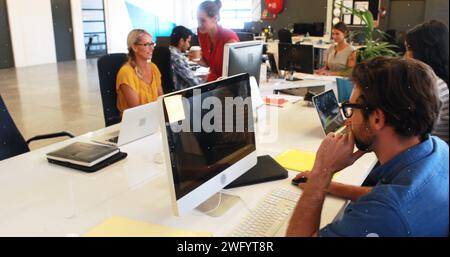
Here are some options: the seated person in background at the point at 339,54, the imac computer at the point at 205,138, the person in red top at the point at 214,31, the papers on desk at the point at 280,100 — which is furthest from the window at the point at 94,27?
the imac computer at the point at 205,138

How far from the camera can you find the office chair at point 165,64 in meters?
4.02

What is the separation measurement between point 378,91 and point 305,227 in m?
0.46

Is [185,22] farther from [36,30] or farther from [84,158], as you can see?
[84,158]

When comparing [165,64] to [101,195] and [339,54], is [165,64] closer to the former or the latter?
[339,54]

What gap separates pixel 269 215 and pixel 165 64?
2859 mm

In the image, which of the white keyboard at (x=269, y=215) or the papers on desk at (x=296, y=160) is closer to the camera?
the white keyboard at (x=269, y=215)

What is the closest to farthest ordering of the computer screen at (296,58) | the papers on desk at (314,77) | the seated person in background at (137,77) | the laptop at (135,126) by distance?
the laptop at (135,126) < the seated person in background at (137,77) < the computer screen at (296,58) < the papers on desk at (314,77)

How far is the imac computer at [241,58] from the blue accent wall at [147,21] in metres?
10.1

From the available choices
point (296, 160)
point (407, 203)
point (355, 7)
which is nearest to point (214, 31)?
point (296, 160)

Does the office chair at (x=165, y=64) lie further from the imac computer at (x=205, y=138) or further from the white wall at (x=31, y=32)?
the white wall at (x=31, y=32)

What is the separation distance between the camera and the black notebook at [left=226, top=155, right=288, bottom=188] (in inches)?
68.4

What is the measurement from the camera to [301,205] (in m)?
1.29

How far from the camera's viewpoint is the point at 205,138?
144 centimetres

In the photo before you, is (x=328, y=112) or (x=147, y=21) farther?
(x=147, y=21)
